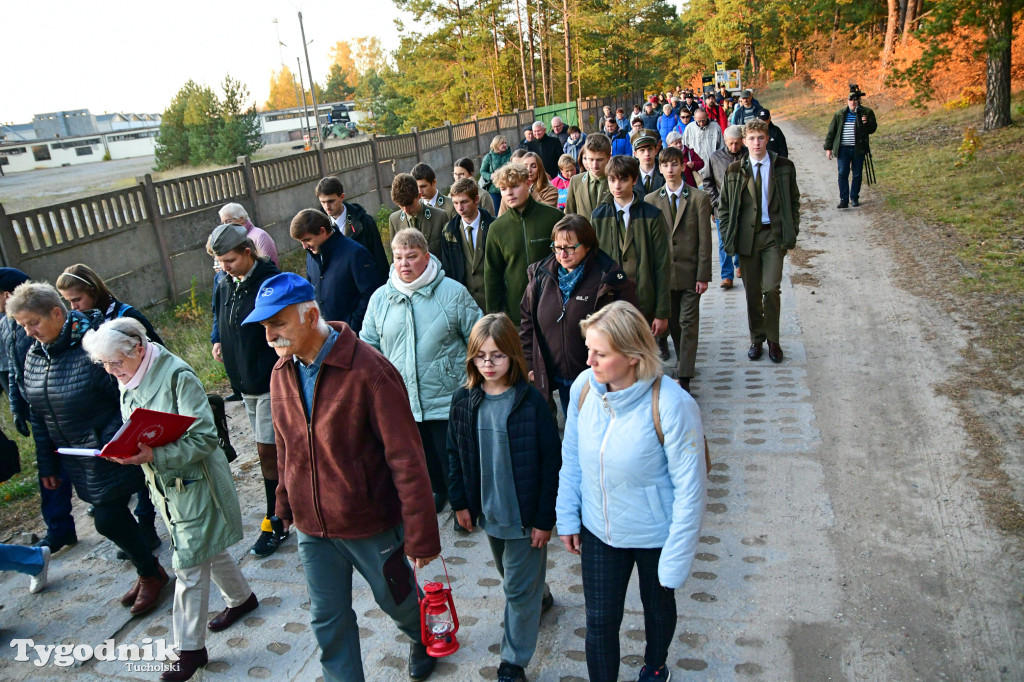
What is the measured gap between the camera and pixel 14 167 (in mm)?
62750

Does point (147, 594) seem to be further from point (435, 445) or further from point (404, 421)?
point (404, 421)

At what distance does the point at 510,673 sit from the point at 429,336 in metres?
2.04

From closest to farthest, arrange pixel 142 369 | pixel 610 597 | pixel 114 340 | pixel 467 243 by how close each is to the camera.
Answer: pixel 610 597, pixel 114 340, pixel 142 369, pixel 467 243

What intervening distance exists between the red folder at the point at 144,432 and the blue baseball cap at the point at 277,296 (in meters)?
0.83

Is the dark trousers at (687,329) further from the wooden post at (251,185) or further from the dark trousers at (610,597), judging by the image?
the wooden post at (251,185)

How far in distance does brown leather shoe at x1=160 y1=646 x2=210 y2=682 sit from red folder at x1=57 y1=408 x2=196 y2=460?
113cm

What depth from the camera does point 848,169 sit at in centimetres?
1348

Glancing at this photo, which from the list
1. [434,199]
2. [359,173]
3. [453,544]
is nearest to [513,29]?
[359,173]

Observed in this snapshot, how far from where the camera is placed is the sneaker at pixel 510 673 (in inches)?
136

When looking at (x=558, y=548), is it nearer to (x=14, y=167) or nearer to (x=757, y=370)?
(x=757, y=370)

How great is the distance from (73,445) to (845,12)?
45609 millimetres

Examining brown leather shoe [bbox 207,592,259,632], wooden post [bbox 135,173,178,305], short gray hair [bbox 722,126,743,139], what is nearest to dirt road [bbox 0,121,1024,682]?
brown leather shoe [bbox 207,592,259,632]

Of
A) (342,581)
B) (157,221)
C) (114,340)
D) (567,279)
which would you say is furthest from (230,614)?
(157,221)

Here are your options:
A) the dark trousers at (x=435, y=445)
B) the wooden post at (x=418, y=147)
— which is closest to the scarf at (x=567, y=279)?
the dark trousers at (x=435, y=445)
